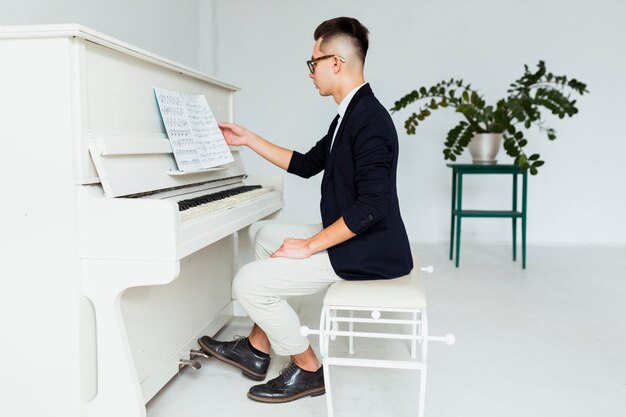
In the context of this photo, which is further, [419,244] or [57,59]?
[419,244]

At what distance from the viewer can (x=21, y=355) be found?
1.58 m

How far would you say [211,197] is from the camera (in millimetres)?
2047

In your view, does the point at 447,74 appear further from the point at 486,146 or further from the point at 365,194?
the point at 365,194

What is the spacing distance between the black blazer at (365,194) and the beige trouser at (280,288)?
0.21 ft

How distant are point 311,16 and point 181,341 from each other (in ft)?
11.4

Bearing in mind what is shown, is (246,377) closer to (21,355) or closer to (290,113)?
(21,355)

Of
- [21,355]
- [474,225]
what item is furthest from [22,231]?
[474,225]

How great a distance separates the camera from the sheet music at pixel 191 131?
1.99m

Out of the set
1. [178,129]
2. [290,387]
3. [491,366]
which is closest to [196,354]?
[290,387]

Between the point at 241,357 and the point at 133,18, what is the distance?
2401mm

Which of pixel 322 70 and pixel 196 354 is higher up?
pixel 322 70

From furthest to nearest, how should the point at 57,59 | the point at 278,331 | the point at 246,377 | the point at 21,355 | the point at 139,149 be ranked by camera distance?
1. the point at 246,377
2. the point at 278,331
3. the point at 139,149
4. the point at 21,355
5. the point at 57,59

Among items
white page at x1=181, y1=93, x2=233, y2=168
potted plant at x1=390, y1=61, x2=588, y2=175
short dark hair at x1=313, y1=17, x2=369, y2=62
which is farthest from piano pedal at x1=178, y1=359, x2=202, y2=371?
potted plant at x1=390, y1=61, x2=588, y2=175

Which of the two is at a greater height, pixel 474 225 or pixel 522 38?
pixel 522 38
